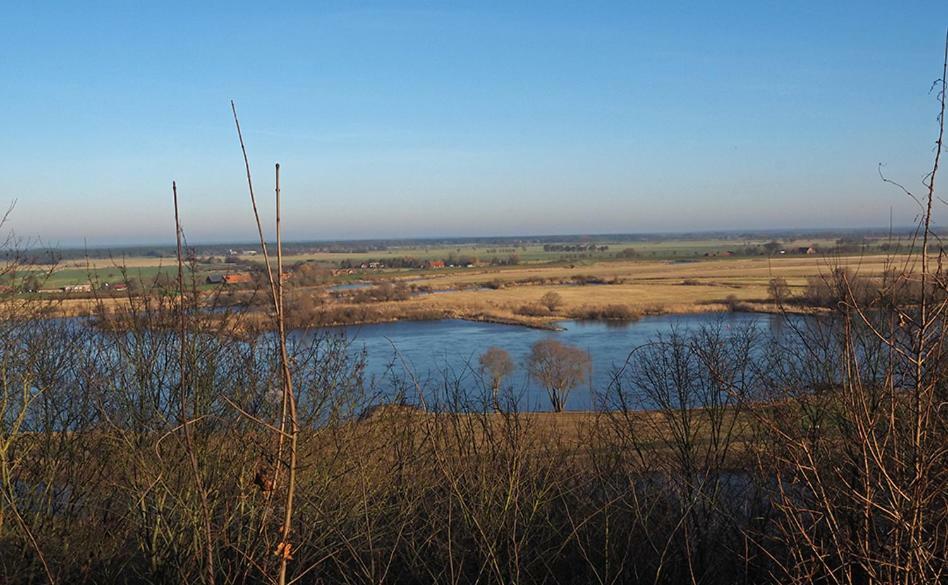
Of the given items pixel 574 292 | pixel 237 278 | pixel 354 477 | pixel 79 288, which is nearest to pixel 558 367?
pixel 237 278

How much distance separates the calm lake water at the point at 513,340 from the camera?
65.0 ft

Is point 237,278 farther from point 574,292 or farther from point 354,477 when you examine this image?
point 574,292

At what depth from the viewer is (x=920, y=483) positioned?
2.04 metres

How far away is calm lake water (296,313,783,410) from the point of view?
65.0ft

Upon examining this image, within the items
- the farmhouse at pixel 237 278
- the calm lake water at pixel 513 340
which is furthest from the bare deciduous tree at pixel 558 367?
the farmhouse at pixel 237 278

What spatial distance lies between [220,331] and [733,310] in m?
27.0

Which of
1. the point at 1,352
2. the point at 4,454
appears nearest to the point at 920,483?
the point at 4,454

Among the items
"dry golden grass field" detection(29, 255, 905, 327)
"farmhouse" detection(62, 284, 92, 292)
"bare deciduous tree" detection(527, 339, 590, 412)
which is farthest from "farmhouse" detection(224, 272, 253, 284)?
"dry golden grass field" detection(29, 255, 905, 327)

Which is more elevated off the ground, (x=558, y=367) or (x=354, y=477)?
(x=354, y=477)

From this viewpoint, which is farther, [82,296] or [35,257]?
[35,257]

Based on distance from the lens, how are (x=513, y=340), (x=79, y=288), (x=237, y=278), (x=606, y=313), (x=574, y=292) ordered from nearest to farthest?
1. (x=79, y=288)
2. (x=237, y=278)
3. (x=513, y=340)
4. (x=606, y=313)
5. (x=574, y=292)

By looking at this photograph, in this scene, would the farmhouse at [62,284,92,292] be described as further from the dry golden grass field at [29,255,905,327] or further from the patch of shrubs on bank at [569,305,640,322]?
the patch of shrubs on bank at [569,305,640,322]

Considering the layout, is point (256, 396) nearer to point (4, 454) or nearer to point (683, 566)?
point (4, 454)

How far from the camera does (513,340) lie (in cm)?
2805
